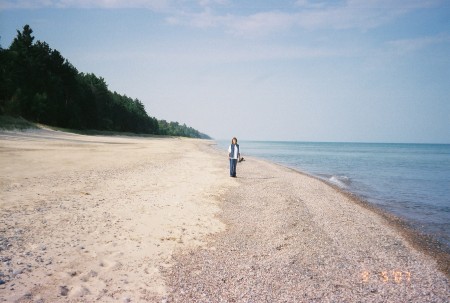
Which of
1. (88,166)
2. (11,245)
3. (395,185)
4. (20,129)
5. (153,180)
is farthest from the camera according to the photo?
(20,129)

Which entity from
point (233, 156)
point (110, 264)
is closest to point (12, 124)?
point (233, 156)

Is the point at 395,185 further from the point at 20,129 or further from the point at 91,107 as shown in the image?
the point at 91,107

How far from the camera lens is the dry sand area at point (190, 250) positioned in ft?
15.3

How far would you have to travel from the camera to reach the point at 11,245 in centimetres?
554

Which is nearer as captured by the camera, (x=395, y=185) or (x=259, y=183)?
(x=259, y=183)

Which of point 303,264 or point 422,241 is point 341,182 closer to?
point 422,241

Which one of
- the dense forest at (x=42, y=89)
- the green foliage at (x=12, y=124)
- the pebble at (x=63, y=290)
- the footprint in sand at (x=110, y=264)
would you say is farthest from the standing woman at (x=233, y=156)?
the dense forest at (x=42, y=89)

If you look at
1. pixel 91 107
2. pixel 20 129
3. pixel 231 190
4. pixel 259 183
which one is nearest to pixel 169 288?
pixel 231 190

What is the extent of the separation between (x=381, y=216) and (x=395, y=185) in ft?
36.4
